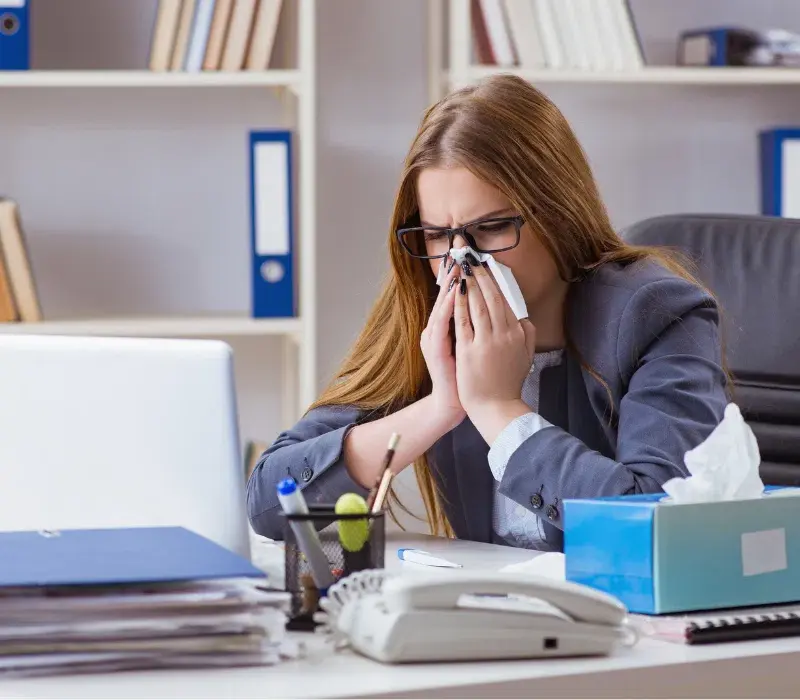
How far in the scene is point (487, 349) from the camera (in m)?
1.46

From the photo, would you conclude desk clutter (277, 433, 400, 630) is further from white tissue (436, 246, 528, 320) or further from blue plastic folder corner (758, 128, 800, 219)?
blue plastic folder corner (758, 128, 800, 219)

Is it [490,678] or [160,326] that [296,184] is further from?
[490,678]

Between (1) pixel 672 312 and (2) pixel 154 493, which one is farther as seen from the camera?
(1) pixel 672 312

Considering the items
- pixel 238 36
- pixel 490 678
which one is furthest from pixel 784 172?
pixel 490 678

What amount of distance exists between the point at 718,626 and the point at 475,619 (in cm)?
18

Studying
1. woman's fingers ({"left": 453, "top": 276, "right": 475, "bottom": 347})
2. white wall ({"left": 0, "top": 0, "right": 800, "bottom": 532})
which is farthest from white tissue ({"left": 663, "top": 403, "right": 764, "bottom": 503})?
white wall ({"left": 0, "top": 0, "right": 800, "bottom": 532})

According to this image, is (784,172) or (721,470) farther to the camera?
(784,172)

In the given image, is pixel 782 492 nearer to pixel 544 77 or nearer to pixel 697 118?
pixel 544 77

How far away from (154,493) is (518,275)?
64 cm

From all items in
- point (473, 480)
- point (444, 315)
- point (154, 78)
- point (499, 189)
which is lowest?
point (473, 480)

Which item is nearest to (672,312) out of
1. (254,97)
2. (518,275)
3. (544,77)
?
(518,275)

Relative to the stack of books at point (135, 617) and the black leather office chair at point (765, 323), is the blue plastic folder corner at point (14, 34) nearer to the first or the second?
the black leather office chair at point (765, 323)

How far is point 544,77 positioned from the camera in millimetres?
2475

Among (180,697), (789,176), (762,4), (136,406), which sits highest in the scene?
(762,4)
